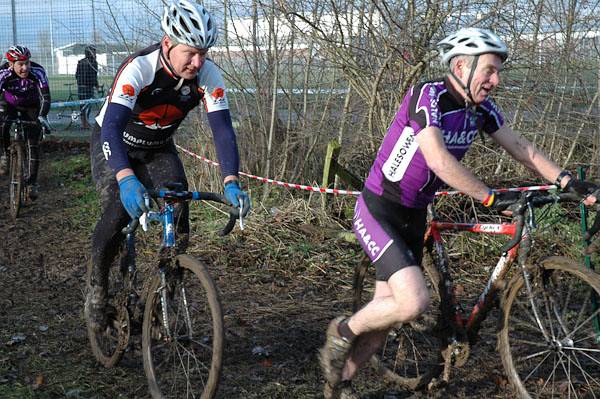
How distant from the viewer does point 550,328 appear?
4.10 m

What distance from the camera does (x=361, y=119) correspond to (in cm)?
845

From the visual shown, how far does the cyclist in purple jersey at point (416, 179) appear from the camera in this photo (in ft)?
12.9

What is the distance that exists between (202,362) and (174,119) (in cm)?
150

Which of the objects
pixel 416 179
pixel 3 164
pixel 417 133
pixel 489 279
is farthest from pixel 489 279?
pixel 3 164

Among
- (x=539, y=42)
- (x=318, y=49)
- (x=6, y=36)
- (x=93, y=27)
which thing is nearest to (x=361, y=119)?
(x=318, y=49)

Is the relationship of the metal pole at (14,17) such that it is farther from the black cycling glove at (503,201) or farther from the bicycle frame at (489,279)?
the black cycling glove at (503,201)

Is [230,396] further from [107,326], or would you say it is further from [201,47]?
[201,47]

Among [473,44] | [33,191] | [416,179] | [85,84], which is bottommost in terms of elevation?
[33,191]

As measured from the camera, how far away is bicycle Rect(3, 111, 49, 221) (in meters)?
10.1

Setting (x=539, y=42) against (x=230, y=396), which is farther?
(x=539, y=42)

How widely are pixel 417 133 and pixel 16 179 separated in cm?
752

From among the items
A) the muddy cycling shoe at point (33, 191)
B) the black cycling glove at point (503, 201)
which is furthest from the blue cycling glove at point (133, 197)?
the muddy cycling shoe at point (33, 191)

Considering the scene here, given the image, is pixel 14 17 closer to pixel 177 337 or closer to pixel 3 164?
pixel 3 164

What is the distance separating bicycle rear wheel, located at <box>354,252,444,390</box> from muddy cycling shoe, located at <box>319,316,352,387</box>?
493mm
